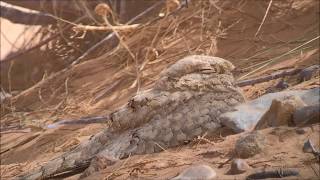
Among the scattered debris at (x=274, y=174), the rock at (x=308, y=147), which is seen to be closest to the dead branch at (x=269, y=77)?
the rock at (x=308, y=147)

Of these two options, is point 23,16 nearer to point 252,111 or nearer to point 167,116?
point 167,116

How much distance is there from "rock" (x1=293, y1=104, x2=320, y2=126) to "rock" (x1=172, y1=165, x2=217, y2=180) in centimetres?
37

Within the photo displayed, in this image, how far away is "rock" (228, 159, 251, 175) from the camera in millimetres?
1857

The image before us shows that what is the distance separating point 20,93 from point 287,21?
7.93 ft

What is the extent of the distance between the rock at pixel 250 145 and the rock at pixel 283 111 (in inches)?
5.6

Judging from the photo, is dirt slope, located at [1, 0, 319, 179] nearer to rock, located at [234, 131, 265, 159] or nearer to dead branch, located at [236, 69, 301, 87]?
dead branch, located at [236, 69, 301, 87]

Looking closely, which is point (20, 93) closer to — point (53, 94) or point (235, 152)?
point (53, 94)

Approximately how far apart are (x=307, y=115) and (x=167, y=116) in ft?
2.19

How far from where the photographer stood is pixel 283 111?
6.89 feet

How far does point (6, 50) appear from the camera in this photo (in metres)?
5.92

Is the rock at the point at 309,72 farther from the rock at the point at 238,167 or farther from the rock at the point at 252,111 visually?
the rock at the point at 238,167

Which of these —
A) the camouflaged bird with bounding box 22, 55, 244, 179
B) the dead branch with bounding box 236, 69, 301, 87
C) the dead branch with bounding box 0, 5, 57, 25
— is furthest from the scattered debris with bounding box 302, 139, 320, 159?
the dead branch with bounding box 0, 5, 57, 25

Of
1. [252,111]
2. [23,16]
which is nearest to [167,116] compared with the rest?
[252,111]

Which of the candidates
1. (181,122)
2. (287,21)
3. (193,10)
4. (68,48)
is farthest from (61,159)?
(68,48)
